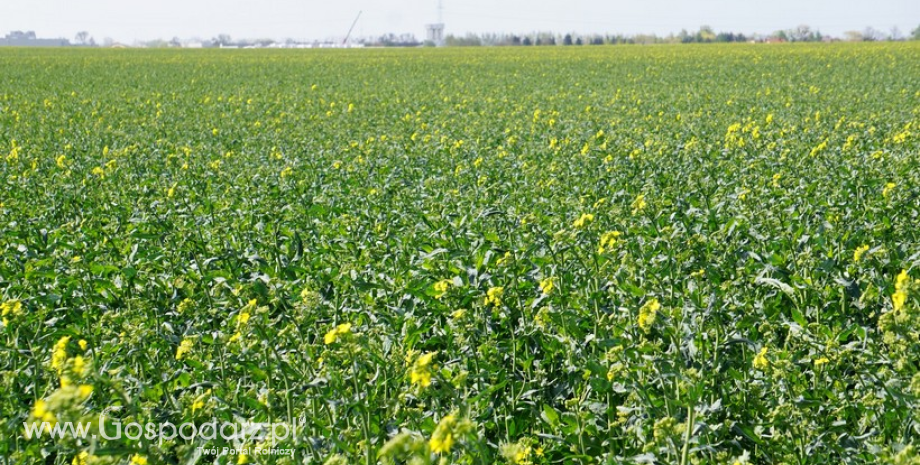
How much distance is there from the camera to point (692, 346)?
365cm

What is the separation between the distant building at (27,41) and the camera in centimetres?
14600

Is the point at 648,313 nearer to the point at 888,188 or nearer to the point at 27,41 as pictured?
the point at 888,188

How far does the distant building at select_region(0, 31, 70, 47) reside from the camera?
14600 centimetres

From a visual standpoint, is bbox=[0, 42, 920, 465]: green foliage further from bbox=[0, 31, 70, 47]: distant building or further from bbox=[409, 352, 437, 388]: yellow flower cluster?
bbox=[0, 31, 70, 47]: distant building

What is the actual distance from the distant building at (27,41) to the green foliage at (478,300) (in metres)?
156

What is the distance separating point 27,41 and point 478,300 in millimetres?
170044

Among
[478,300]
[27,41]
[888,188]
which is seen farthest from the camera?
[27,41]

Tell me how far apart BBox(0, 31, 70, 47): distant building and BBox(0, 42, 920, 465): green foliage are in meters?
156

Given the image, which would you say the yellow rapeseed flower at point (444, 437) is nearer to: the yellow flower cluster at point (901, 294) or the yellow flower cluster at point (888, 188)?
the yellow flower cluster at point (901, 294)

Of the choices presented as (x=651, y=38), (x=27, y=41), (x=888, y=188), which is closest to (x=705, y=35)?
(x=651, y=38)

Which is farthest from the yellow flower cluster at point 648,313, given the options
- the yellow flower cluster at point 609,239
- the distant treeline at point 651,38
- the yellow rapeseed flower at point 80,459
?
the distant treeline at point 651,38

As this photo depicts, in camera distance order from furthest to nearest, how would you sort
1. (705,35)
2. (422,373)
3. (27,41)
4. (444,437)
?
(27,41)
(705,35)
(422,373)
(444,437)

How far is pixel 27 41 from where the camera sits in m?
149

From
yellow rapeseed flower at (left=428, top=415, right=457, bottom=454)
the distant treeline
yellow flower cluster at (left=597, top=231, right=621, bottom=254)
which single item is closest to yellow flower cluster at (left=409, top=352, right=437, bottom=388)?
yellow rapeseed flower at (left=428, top=415, right=457, bottom=454)
